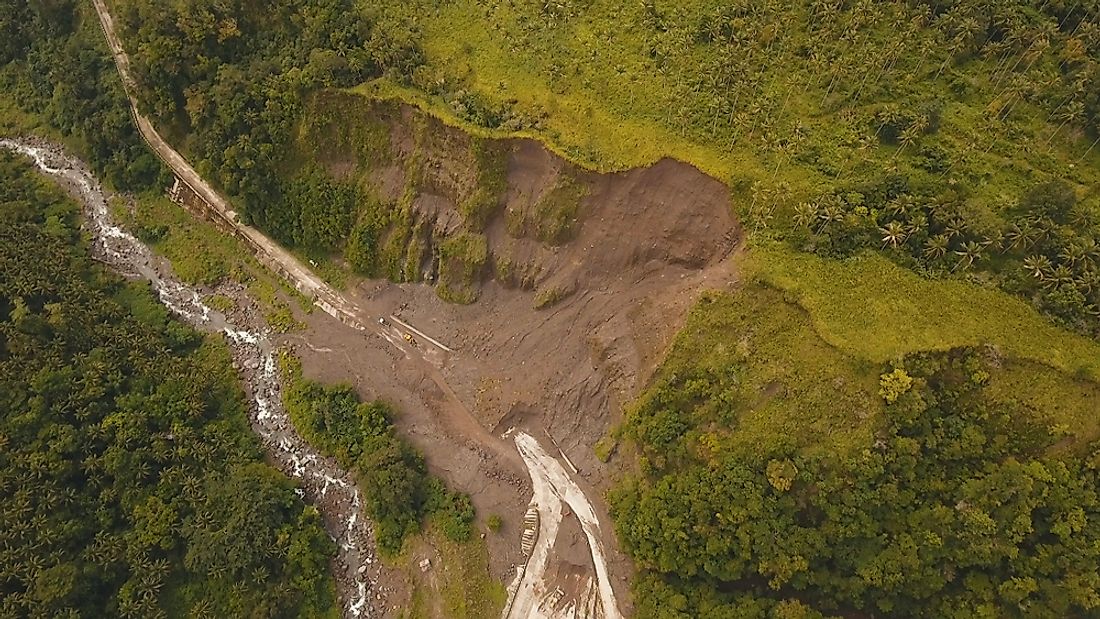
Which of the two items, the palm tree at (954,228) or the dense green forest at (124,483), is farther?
the palm tree at (954,228)

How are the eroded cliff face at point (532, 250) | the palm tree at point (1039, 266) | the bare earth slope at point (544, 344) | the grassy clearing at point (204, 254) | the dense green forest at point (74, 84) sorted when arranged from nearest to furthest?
the palm tree at point (1039, 266), the bare earth slope at point (544, 344), the eroded cliff face at point (532, 250), the grassy clearing at point (204, 254), the dense green forest at point (74, 84)

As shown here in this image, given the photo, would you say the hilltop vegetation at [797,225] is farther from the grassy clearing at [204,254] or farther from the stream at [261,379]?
the grassy clearing at [204,254]

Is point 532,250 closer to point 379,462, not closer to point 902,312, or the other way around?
point 379,462

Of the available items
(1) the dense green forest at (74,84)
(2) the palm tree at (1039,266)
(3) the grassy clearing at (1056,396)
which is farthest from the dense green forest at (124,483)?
(2) the palm tree at (1039,266)

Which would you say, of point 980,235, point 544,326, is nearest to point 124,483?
point 544,326

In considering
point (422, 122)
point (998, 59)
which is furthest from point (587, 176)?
point (998, 59)
